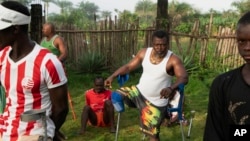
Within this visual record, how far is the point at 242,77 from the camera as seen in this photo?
197 cm

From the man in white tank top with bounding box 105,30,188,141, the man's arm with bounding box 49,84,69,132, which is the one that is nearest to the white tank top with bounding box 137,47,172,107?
the man in white tank top with bounding box 105,30,188,141

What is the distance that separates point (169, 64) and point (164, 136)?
198cm

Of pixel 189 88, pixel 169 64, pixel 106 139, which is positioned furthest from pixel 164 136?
pixel 189 88

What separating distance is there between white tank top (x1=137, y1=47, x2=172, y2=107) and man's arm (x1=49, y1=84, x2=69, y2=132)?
228 centimetres

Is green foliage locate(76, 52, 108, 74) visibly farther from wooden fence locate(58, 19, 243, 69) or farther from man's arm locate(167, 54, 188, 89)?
man's arm locate(167, 54, 188, 89)

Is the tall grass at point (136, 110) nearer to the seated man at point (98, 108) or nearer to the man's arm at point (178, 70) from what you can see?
the seated man at point (98, 108)

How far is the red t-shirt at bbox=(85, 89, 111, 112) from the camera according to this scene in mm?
6562

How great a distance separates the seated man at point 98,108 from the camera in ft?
21.2

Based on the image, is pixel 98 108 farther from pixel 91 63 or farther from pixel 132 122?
pixel 91 63

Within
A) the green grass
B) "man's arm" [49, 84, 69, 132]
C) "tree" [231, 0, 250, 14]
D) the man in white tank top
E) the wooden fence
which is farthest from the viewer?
"tree" [231, 0, 250, 14]

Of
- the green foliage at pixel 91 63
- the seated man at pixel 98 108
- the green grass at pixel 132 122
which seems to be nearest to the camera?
the green grass at pixel 132 122

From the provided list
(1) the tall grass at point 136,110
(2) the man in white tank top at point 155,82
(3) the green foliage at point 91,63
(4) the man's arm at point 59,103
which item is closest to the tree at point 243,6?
(1) the tall grass at point 136,110

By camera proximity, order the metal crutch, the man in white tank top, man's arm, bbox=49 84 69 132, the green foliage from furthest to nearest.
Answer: the green foliage < the man in white tank top < man's arm, bbox=49 84 69 132 < the metal crutch

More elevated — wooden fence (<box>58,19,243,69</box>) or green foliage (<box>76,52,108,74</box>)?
wooden fence (<box>58,19,243,69</box>)
